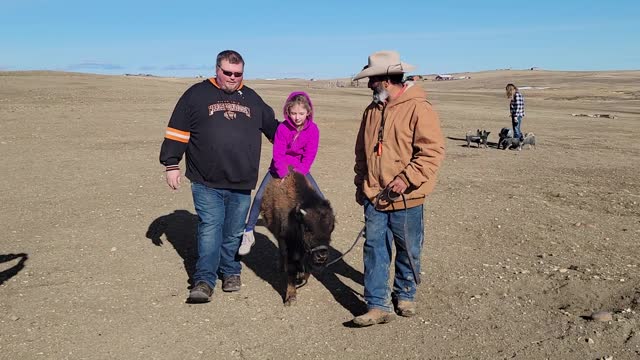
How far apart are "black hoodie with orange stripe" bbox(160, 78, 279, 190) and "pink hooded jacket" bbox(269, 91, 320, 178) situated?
0.37 m

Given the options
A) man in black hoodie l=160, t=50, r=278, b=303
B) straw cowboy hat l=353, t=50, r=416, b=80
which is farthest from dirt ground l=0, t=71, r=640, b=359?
straw cowboy hat l=353, t=50, r=416, b=80

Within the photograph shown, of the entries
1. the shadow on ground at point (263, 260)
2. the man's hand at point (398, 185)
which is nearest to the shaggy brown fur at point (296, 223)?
the shadow on ground at point (263, 260)

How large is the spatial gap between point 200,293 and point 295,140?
198 cm

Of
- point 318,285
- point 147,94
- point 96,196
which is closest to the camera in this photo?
point 318,285

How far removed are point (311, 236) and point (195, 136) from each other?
1593 millimetres

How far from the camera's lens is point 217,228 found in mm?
5652

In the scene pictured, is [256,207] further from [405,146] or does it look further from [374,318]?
[405,146]

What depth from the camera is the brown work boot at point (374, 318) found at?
4773 mm

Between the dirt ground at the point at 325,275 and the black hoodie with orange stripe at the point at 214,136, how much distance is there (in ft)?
4.57

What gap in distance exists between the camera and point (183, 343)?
466cm

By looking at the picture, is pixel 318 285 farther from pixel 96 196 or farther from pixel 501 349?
pixel 96 196

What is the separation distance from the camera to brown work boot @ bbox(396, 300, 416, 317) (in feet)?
16.6

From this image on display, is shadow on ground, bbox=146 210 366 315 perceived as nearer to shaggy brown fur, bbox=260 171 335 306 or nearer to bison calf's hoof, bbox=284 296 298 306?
bison calf's hoof, bbox=284 296 298 306

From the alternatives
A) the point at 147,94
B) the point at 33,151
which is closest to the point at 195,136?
the point at 33,151
